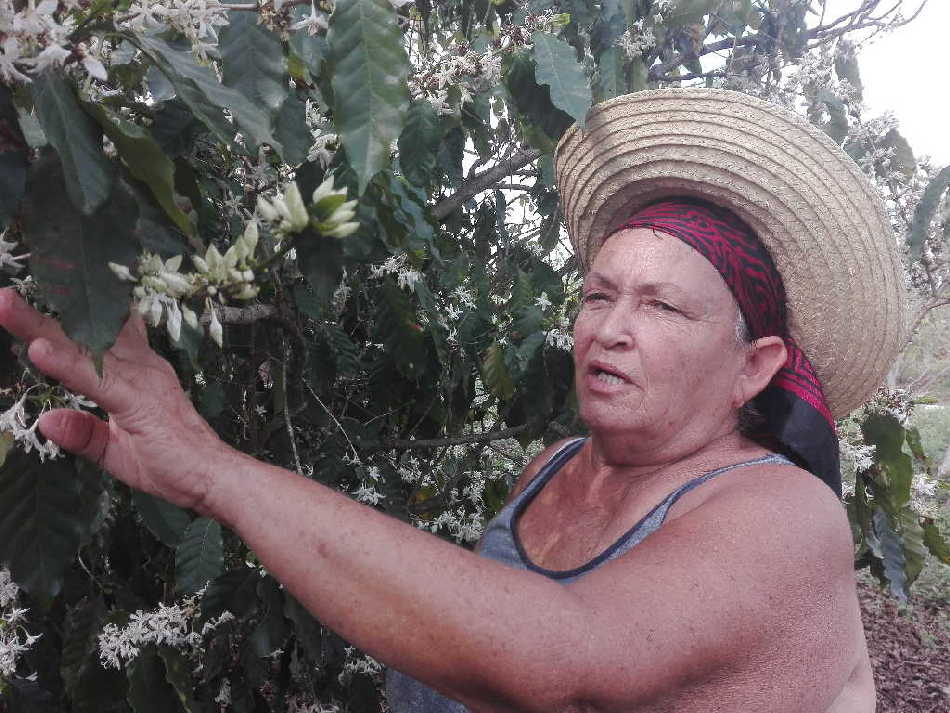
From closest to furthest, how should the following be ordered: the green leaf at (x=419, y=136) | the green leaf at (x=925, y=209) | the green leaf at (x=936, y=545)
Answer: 1. the green leaf at (x=419, y=136)
2. the green leaf at (x=925, y=209)
3. the green leaf at (x=936, y=545)

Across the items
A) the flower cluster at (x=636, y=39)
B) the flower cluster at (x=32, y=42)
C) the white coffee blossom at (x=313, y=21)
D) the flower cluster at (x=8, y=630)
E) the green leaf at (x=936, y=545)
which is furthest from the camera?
the green leaf at (x=936, y=545)

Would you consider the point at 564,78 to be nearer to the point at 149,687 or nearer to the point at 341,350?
the point at 341,350

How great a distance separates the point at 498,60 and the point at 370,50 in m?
0.92

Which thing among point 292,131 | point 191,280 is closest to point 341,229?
point 191,280

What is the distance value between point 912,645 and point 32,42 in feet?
23.1

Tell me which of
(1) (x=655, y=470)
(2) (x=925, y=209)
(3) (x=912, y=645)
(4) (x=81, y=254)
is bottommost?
(3) (x=912, y=645)

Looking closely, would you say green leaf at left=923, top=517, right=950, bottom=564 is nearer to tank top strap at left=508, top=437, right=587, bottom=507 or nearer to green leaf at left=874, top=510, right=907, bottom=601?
green leaf at left=874, top=510, right=907, bottom=601

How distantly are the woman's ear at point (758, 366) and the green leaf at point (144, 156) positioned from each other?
1.16 meters

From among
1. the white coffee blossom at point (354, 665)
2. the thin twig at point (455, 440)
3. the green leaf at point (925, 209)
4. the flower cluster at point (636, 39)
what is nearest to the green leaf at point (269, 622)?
the white coffee blossom at point (354, 665)

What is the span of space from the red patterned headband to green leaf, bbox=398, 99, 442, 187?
53 centimetres

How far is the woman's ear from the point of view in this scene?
1.65 metres

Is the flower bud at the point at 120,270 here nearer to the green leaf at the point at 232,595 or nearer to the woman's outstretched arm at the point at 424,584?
the woman's outstretched arm at the point at 424,584

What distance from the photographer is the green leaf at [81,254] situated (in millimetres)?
867

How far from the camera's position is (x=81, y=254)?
889 mm
